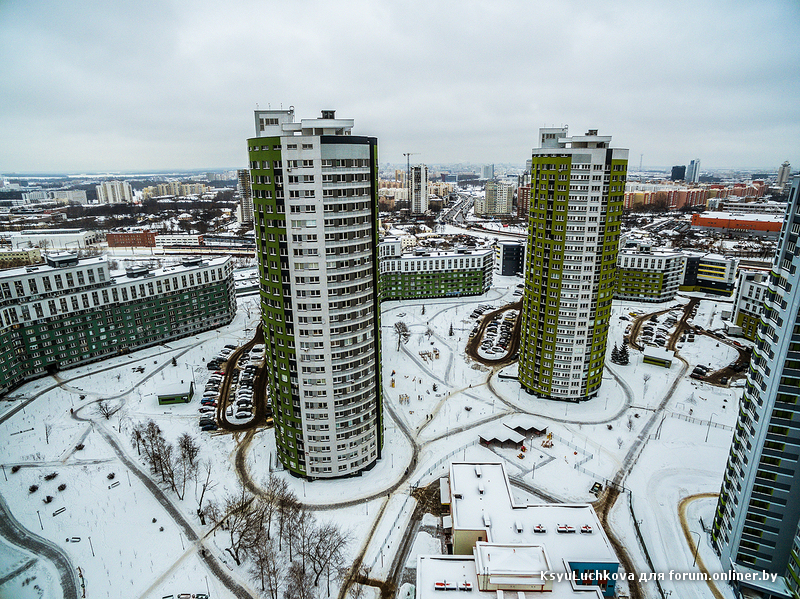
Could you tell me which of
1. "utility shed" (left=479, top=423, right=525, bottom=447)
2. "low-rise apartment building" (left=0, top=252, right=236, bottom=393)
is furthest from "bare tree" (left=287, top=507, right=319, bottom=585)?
"low-rise apartment building" (left=0, top=252, right=236, bottom=393)

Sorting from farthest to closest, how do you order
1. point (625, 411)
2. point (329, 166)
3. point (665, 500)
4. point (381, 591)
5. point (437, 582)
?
point (625, 411) → point (665, 500) → point (329, 166) → point (381, 591) → point (437, 582)

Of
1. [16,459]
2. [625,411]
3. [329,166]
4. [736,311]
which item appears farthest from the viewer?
[736,311]

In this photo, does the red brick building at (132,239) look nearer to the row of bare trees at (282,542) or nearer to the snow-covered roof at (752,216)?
the row of bare trees at (282,542)

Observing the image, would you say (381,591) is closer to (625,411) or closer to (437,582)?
(437,582)

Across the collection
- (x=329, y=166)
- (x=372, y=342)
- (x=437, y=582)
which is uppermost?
(x=329, y=166)

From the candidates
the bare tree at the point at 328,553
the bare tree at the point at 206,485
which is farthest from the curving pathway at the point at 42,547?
the bare tree at the point at 328,553

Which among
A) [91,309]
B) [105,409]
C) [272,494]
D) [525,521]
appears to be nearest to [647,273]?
[525,521]

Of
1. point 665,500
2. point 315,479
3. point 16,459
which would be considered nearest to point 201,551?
point 315,479
